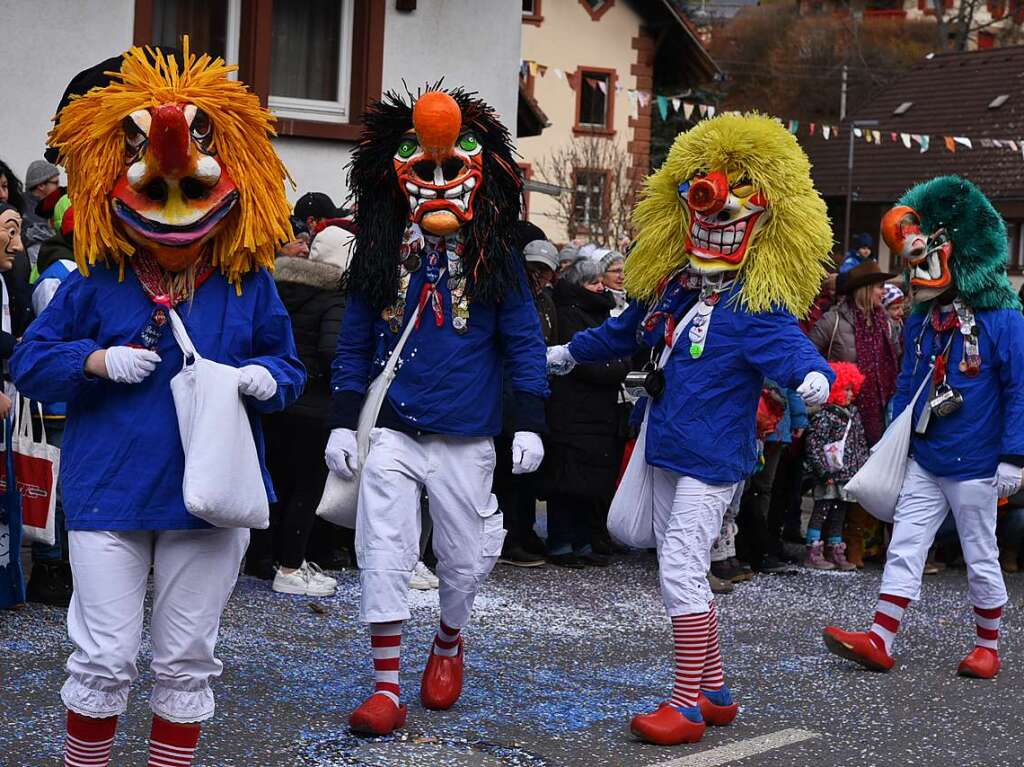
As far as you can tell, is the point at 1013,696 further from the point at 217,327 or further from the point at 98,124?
the point at 98,124

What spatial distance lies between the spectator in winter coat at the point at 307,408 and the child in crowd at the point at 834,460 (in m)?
3.29

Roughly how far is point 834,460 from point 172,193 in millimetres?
6003

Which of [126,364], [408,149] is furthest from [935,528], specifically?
[126,364]

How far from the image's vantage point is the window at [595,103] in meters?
36.4

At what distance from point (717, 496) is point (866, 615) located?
110 inches

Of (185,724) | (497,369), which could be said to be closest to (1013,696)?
(497,369)

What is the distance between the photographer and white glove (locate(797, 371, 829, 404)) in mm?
5551

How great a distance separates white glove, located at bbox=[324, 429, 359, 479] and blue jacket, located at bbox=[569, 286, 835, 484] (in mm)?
1113

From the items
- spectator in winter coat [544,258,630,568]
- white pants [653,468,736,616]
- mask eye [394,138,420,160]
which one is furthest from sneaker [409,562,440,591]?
mask eye [394,138,420,160]

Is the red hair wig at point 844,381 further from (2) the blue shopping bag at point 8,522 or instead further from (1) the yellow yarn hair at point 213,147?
(1) the yellow yarn hair at point 213,147

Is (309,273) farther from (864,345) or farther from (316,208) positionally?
(864,345)

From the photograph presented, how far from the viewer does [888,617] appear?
22.9ft

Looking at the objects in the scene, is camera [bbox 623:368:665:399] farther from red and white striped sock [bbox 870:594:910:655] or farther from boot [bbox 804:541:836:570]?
boot [bbox 804:541:836:570]

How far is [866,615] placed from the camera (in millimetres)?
8281
